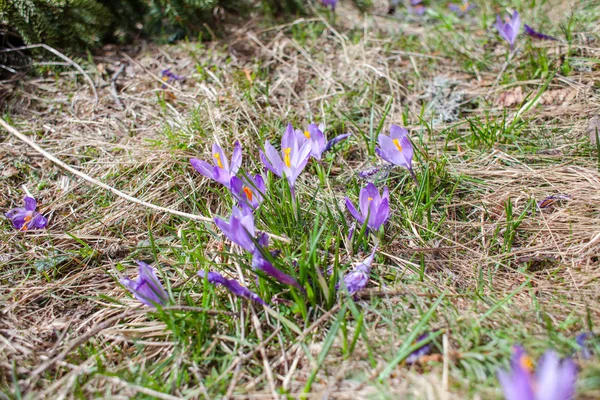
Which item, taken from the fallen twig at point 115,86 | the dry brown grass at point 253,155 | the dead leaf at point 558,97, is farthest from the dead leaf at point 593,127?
the fallen twig at point 115,86

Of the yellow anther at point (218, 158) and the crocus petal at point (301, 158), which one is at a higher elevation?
the yellow anther at point (218, 158)

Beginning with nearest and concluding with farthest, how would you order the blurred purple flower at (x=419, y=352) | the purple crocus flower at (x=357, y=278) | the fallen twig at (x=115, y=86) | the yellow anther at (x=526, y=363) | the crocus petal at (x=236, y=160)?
the yellow anther at (x=526, y=363) → the blurred purple flower at (x=419, y=352) → the purple crocus flower at (x=357, y=278) → the crocus petal at (x=236, y=160) → the fallen twig at (x=115, y=86)

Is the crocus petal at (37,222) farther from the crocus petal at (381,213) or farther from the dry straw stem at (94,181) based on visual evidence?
the crocus petal at (381,213)

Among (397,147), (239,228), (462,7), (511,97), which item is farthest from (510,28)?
(239,228)

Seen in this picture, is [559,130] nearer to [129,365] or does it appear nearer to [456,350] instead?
[456,350]

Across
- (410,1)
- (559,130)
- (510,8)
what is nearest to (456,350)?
(559,130)

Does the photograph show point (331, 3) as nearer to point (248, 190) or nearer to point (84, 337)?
point (248, 190)

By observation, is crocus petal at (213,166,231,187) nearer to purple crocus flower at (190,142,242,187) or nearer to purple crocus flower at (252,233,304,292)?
purple crocus flower at (190,142,242,187)
